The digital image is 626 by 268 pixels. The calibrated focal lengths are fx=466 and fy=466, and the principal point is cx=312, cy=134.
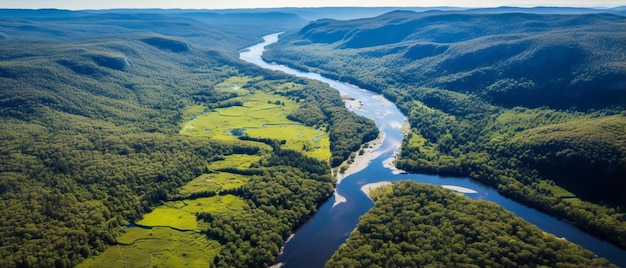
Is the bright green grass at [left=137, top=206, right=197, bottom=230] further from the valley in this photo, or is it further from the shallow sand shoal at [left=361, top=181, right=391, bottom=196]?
the shallow sand shoal at [left=361, top=181, right=391, bottom=196]

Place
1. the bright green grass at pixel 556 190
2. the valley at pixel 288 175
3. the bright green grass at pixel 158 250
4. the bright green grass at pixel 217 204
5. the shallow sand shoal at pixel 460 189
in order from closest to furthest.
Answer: the bright green grass at pixel 158 250, the valley at pixel 288 175, the bright green grass at pixel 217 204, the bright green grass at pixel 556 190, the shallow sand shoal at pixel 460 189

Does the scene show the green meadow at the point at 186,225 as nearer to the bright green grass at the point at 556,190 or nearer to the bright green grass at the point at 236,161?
the bright green grass at the point at 236,161

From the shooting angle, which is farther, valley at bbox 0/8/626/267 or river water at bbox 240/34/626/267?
valley at bbox 0/8/626/267

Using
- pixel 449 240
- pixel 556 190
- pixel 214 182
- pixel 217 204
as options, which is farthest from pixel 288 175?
pixel 556 190

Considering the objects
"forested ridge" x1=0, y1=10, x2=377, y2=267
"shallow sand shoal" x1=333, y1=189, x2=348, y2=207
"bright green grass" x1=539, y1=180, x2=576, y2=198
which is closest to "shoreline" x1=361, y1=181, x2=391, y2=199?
"shallow sand shoal" x1=333, y1=189, x2=348, y2=207

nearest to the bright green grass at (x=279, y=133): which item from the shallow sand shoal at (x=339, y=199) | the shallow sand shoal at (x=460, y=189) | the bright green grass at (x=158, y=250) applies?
the shallow sand shoal at (x=339, y=199)

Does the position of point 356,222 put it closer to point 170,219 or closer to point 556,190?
point 170,219

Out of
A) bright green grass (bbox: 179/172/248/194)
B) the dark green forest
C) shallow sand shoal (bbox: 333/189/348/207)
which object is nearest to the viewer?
the dark green forest

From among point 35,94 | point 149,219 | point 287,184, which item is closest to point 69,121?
point 35,94
